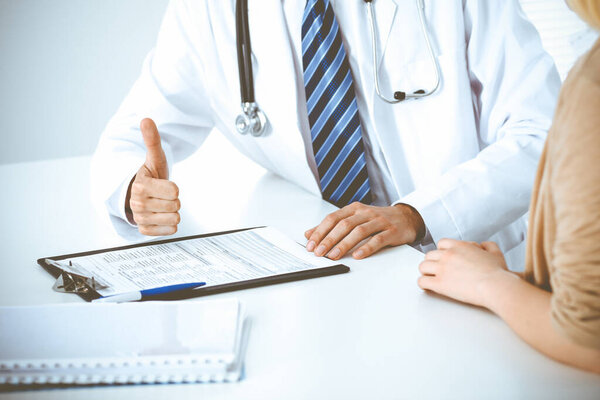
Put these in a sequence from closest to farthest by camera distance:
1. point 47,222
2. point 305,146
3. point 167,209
Result: point 167,209, point 47,222, point 305,146

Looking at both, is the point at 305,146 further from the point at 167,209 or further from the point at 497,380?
the point at 497,380

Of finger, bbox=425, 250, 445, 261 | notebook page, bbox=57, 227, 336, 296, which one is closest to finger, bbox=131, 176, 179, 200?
notebook page, bbox=57, 227, 336, 296

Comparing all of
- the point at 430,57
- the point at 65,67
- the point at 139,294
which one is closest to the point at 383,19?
the point at 430,57

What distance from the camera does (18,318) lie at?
0.68 meters

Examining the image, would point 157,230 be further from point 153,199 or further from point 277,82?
point 277,82

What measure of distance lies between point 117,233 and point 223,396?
62 centimetres

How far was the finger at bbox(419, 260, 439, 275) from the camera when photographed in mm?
752

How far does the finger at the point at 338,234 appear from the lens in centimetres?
91

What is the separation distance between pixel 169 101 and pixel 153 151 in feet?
0.98

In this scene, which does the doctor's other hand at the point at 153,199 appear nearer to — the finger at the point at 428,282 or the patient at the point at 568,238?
the finger at the point at 428,282

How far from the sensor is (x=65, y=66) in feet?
7.14

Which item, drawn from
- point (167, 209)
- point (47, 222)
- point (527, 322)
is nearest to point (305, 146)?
point (167, 209)

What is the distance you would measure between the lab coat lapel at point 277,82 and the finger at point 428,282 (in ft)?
1.75

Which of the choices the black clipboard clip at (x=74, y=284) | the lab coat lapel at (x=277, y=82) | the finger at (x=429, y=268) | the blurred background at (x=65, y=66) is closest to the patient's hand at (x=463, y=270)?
the finger at (x=429, y=268)
